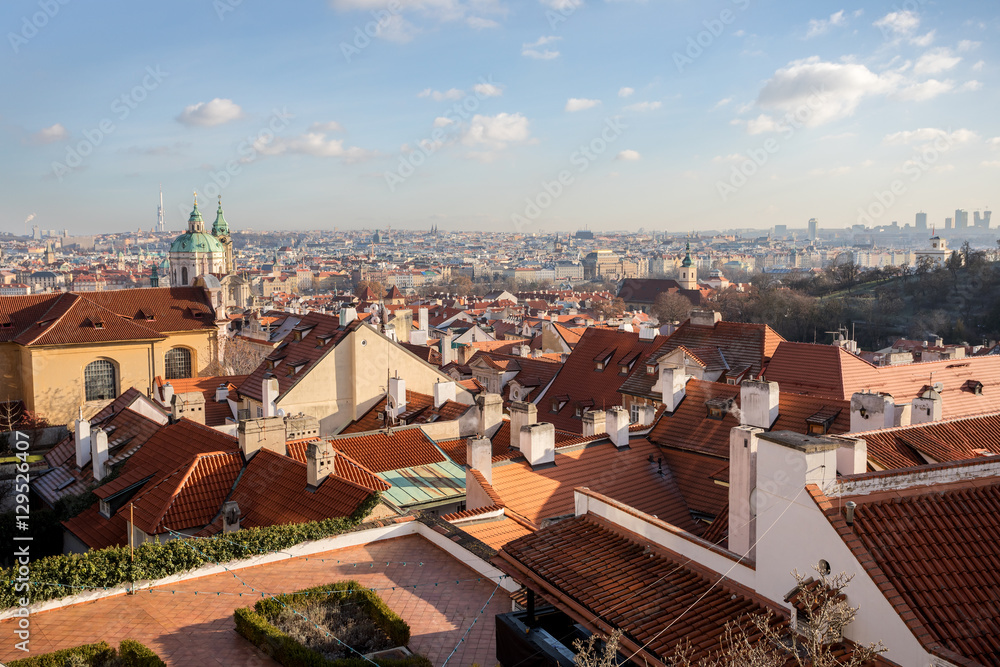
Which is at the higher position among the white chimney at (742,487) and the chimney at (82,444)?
the white chimney at (742,487)

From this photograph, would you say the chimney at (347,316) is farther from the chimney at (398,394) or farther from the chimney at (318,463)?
the chimney at (318,463)

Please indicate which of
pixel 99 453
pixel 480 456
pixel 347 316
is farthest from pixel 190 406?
pixel 480 456

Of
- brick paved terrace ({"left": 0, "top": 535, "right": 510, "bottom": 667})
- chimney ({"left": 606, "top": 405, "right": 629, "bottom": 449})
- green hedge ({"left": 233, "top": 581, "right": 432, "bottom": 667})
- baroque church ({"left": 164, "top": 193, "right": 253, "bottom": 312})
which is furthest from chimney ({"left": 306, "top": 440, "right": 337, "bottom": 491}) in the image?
baroque church ({"left": 164, "top": 193, "right": 253, "bottom": 312})

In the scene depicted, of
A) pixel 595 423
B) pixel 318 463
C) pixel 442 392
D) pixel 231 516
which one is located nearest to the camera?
pixel 231 516

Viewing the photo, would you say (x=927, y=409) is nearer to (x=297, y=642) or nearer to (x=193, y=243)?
(x=297, y=642)

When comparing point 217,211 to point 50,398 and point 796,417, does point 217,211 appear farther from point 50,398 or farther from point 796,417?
point 796,417

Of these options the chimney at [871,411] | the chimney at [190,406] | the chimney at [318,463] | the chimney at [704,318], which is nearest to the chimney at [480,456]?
the chimney at [318,463]

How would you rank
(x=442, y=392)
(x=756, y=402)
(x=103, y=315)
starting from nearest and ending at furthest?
(x=756, y=402) → (x=442, y=392) → (x=103, y=315)
